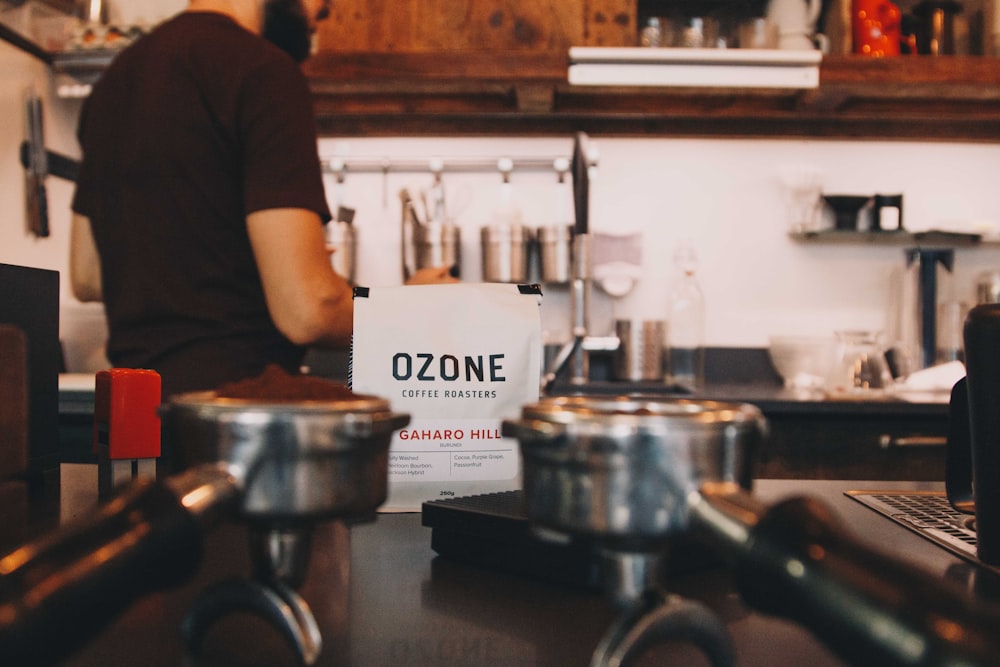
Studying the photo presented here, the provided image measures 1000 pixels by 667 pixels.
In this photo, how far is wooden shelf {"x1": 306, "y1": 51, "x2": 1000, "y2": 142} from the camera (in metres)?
2.24

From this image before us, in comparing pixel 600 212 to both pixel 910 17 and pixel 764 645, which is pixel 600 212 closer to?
pixel 910 17

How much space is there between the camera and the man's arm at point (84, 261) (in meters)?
1.51

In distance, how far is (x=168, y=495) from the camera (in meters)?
0.34

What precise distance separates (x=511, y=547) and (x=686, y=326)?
2.03 m

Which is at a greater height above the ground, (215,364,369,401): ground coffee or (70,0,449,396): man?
(70,0,449,396): man

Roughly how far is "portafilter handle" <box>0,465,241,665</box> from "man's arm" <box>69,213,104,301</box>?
1.30m

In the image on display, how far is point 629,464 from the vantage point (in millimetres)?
342

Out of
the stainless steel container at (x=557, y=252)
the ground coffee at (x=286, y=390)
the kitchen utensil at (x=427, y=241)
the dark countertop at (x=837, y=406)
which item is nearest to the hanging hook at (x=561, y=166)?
the stainless steel container at (x=557, y=252)

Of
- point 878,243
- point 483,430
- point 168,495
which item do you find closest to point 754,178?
point 878,243

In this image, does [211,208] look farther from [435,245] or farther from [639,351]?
[639,351]

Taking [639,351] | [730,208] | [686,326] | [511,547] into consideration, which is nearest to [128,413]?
[511,547]

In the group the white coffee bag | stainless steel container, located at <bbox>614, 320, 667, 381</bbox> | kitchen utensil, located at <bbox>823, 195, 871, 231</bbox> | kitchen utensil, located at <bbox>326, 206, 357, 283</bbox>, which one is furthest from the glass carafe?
the white coffee bag

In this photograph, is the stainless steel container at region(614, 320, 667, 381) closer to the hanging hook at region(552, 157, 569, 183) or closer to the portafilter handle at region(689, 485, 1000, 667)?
the hanging hook at region(552, 157, 569, 183)

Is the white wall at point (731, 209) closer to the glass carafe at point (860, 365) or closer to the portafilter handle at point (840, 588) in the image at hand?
the glass carafe at point (860, 365)
